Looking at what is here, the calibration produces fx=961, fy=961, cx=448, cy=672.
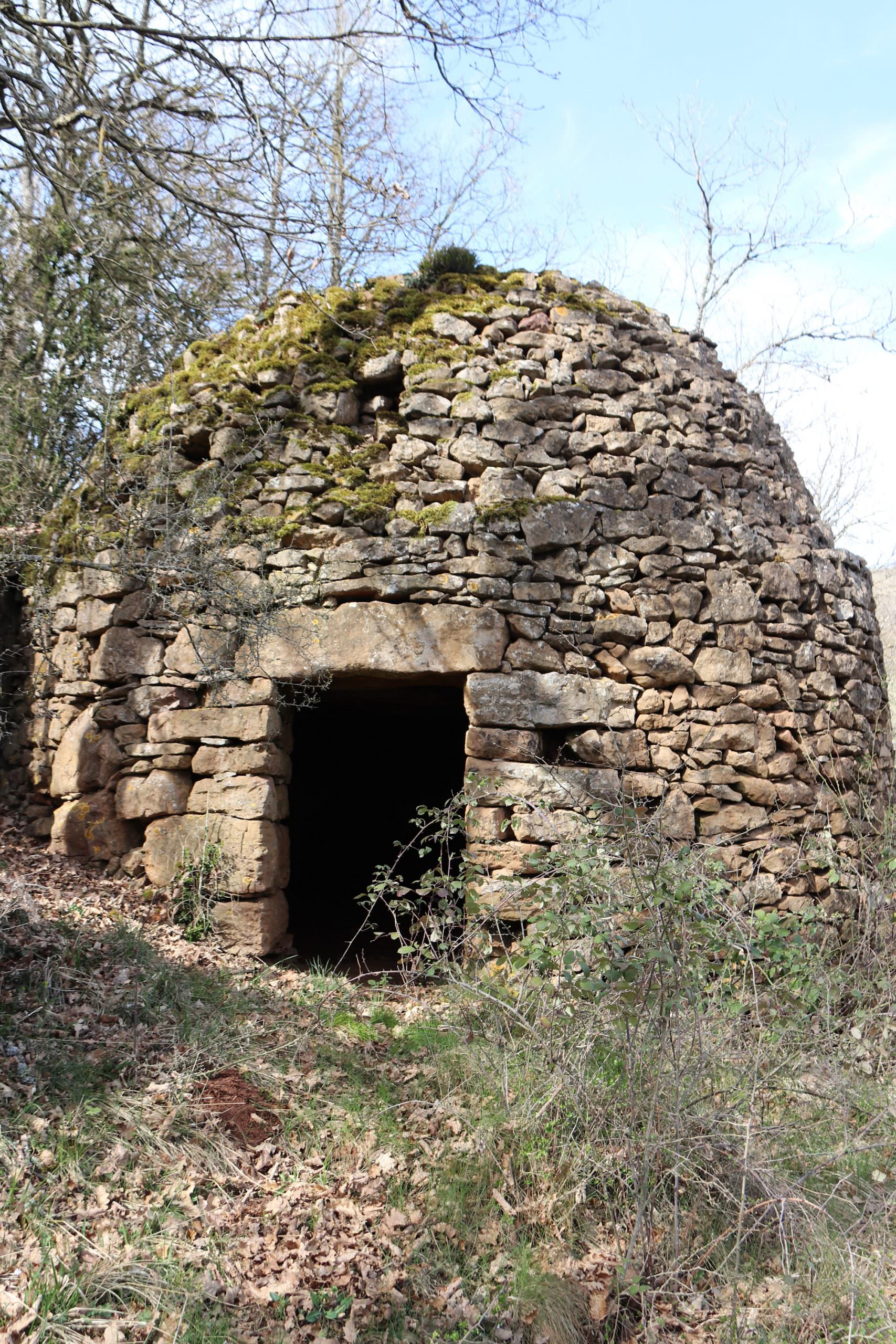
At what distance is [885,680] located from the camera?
249 inches

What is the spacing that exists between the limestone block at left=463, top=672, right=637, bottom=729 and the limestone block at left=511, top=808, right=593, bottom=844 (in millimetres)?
458

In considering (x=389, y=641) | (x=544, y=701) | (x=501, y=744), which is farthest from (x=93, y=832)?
(x=544, y=701)

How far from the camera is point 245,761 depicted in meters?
5.16

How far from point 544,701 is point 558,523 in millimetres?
967

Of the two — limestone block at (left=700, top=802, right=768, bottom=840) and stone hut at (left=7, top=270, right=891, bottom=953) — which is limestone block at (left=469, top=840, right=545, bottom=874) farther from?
limestone block at (left=700, top=802, right=768, bottom=840)

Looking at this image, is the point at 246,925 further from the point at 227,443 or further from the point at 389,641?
the point at 227,443

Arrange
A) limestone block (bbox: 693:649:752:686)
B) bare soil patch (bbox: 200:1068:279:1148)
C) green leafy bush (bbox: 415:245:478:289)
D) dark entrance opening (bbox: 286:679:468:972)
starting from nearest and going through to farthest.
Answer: bare soil patch (bbox: 200:1068:279:1148), limestone block (bbox: 693:649:752:686), green leafy bush (bbox: 415:245:478:289), dark entrance opening (bbox: 286:679:468:972)

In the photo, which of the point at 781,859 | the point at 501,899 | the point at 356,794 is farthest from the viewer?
the point at 356,794

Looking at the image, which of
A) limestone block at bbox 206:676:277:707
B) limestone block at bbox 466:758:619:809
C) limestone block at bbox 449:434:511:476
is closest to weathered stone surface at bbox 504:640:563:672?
limestone block at bbox 466:758:619:809

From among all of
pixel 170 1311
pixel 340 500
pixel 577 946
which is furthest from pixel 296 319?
pixel 170 1311

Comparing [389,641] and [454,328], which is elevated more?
[454,328]

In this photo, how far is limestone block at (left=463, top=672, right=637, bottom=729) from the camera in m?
4.96

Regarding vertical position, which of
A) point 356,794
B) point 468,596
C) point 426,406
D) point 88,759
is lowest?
point 356,794

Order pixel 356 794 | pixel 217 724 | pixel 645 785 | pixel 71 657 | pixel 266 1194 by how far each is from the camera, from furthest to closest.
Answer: pixel 356 794 < pixel 71 657 < pixel 217 724 < pixel 645 785 < pixel 266 1194
